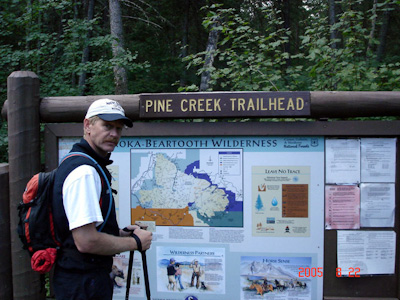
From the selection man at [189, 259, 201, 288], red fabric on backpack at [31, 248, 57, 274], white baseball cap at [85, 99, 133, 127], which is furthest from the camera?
man at [189, 259, 201, 288]

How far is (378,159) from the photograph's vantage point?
3.34m

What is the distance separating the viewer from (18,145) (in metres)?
3.43

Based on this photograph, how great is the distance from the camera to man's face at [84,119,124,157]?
7.48ft

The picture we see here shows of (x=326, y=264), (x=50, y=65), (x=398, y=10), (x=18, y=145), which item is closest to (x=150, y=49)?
(x=50, y=65)

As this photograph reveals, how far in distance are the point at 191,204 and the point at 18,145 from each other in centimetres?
166

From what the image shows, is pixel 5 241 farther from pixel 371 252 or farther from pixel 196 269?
pixel 371 252

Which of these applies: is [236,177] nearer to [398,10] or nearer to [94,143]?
[94,143]

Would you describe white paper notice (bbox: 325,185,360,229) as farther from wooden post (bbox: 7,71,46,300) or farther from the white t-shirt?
wooden post (bbox: 7,71,46,300)

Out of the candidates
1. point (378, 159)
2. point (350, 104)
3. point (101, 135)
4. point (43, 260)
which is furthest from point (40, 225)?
point (378, 159)

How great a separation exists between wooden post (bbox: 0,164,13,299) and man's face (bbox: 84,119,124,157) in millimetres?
1678

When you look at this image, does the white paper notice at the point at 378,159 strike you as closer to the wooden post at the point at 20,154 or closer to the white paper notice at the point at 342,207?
the white paper notice at the point at 342,207

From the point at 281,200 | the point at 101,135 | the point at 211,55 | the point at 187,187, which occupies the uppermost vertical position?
the point at 211,55

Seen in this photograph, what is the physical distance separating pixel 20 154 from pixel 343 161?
9.53ft
